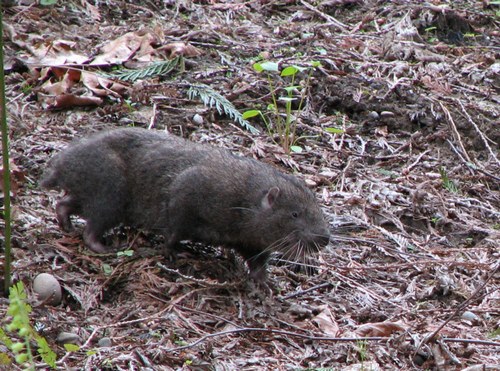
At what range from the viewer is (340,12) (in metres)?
12.0

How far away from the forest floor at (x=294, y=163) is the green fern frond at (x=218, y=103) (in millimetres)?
25

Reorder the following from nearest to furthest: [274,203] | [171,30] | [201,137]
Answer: [274,203]
[201,137]
[171,30]

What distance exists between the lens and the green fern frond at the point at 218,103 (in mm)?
8758

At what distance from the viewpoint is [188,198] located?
6.51 metres

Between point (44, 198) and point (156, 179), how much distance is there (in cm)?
108

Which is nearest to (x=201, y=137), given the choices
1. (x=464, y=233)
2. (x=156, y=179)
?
(x=156, y=179)

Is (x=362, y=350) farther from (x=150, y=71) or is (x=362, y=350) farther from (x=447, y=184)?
(x=150, y=71)

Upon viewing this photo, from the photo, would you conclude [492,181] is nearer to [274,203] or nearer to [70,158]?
[274,203]

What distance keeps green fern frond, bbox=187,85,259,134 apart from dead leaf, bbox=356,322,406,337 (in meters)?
3.26

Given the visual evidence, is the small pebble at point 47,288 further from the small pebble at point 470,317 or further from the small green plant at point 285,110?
the small green plant at point 285,110

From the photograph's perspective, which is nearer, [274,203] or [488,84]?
[274,203]

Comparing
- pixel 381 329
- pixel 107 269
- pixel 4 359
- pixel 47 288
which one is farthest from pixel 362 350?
pixel 4 359

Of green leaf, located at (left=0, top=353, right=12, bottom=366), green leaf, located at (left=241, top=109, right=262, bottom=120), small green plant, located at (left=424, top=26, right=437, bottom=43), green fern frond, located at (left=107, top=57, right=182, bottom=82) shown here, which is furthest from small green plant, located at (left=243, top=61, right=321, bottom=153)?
green leaf, located at (left=0, top=353, right=12, bottom=366)

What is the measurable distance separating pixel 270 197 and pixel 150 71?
3164 mm
